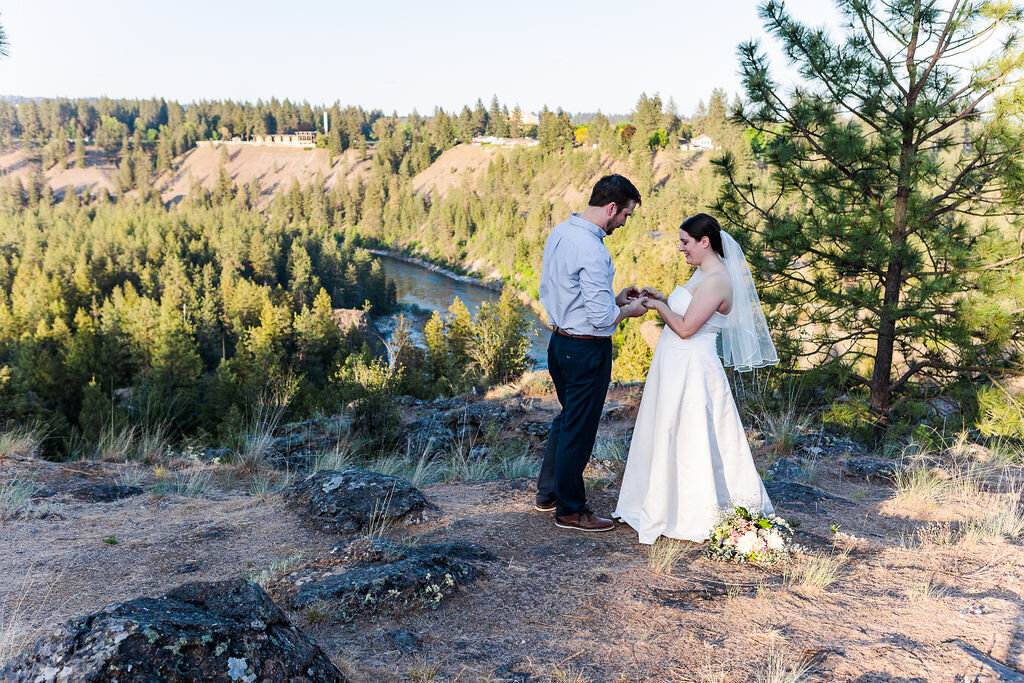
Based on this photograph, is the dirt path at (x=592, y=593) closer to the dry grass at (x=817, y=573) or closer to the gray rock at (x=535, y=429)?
the dry grass at (x=817, y=573)

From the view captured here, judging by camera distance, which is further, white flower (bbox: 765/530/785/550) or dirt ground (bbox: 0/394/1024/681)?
white flower (bbox: 765/530/785/550)

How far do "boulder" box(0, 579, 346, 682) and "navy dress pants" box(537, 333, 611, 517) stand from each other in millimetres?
2247

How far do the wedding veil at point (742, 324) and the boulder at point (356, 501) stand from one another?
2.35 meters

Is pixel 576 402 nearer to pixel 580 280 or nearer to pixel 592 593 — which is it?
pixel 580 280

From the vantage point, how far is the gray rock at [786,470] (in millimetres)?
6211

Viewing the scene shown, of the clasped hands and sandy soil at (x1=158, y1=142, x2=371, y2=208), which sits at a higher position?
Result: sandy soil at (x1=158, y1=142, x2=371, y2=208)

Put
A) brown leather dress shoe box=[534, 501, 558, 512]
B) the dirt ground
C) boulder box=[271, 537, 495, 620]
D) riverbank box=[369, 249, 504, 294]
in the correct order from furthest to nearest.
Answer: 1. riverbank box=[369, 249, 504, 294]
2. brown leather dress shoe box=[534, 501, 558, 512]
3. boulder box=[271, 537, 495, 620]
4. the dirt ground

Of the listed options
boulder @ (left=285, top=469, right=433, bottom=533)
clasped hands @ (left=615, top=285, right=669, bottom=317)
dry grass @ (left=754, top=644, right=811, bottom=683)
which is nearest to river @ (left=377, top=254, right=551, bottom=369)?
boulder @ (left=285, top=469, right=433, bottom=533)

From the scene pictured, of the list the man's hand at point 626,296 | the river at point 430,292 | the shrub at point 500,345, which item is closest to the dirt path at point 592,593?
the man's hand at point 626,296

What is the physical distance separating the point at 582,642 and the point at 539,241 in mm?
76267

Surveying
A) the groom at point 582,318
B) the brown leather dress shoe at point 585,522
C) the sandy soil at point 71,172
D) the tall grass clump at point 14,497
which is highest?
the sandy soil at point 71,172

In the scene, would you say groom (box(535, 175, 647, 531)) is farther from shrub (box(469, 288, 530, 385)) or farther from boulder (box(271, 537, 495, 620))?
shrub (box(469, 288, 530, 385))

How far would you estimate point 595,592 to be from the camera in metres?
3.49

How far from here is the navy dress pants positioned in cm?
421
